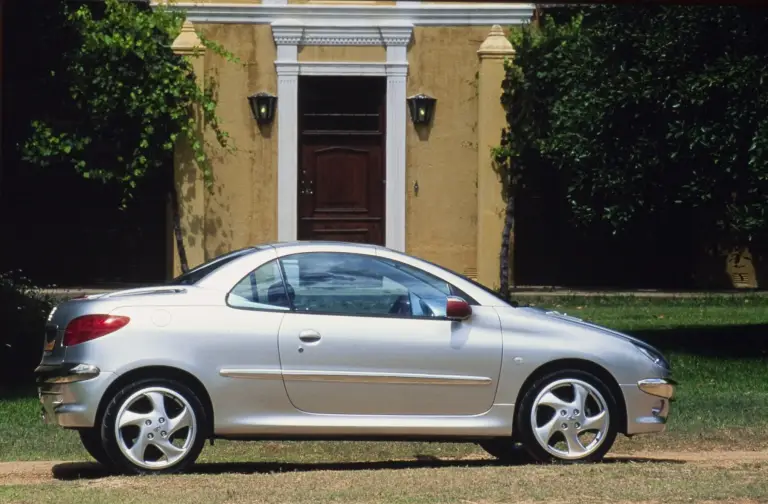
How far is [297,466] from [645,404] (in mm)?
2326

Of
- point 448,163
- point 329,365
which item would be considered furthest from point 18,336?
point 448,163

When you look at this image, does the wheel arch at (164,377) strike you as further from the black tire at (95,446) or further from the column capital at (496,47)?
the column capital at (496,47)

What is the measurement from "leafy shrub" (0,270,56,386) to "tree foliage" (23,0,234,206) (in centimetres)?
565

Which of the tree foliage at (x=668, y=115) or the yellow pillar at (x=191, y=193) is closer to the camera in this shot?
the tree foliage at (x=668, y=115)

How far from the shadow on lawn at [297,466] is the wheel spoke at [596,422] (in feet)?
1.62

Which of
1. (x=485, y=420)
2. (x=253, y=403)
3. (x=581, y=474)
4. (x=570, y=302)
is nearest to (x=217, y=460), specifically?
(x=253, y=403)

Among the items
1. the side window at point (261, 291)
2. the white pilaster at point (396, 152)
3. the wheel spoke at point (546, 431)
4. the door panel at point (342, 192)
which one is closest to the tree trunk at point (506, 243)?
the white pilaster at point (396, 152)

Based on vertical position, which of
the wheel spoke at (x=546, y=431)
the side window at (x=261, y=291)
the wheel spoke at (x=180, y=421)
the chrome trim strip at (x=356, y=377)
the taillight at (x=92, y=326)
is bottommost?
the wheel spoke at (x=546, y=431)

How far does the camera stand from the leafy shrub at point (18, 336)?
49.3 feet

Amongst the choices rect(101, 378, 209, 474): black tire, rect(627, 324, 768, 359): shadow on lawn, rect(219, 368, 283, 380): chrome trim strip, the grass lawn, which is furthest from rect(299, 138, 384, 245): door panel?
rect(101, 378, 209, 474): black tire

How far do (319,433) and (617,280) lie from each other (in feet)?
45.5

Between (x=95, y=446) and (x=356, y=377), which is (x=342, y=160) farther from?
(x=356, y=377)

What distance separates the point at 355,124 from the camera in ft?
73.0

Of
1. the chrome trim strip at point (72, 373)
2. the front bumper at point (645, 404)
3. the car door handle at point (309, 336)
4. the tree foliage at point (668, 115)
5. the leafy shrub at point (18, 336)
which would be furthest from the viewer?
the tree foliage at point (668, 115)
